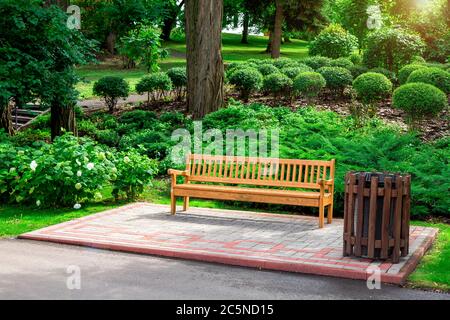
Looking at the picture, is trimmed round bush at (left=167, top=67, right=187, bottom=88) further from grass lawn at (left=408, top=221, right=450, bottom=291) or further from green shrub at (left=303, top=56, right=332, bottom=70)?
grass lawn at (left=408, top=221, right=450, bottom=291)

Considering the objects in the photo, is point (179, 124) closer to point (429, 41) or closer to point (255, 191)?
point (255, 191)

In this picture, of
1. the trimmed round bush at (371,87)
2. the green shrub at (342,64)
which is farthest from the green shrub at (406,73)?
the green shrub at (342,64)

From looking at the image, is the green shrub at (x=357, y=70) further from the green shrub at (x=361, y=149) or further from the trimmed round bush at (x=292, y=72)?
the green shrub at (x=361, y=149)

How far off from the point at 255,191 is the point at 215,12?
8.01 meters

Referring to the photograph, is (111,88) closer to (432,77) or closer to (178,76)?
(178,76)

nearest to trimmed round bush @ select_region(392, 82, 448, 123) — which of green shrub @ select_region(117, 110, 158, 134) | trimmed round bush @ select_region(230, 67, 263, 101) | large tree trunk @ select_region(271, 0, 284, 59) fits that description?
trimmed round bush @ select_region(230, 67, 263, 101)

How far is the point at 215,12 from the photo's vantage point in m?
16.7

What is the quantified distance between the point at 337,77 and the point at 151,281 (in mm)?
12413

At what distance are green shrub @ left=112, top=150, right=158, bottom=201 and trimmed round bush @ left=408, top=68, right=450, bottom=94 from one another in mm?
8358

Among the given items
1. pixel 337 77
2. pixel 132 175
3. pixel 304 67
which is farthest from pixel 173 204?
pixel 304 67

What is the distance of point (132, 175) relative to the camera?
11102 millimetres

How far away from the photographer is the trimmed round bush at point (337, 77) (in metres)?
18.2

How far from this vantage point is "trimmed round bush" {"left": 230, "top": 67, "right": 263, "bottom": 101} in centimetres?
1866

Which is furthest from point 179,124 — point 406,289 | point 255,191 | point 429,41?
point 429,41
